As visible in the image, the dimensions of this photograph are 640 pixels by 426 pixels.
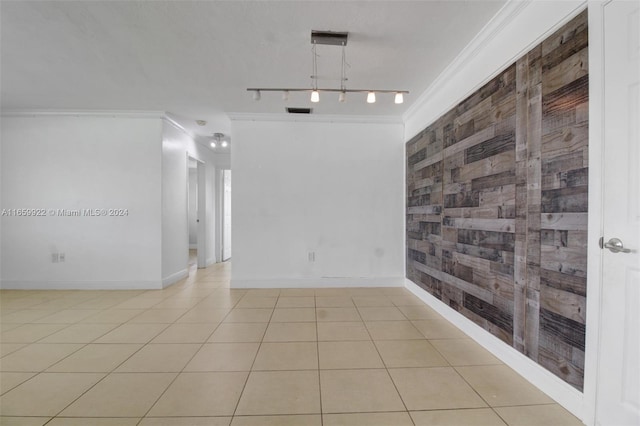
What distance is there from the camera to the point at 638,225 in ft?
3.96

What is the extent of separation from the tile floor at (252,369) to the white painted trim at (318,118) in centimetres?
282

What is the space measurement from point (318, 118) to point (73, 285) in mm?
4647

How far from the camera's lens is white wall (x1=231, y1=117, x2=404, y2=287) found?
A: 4.08m

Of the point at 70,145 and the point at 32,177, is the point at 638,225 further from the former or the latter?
the point at 32,177

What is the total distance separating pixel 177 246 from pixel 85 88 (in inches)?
102

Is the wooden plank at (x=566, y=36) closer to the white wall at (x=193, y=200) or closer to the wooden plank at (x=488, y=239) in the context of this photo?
the wooden plank at (x=488, y=239)

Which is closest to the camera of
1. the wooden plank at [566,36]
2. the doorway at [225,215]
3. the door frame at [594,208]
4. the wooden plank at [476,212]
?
the door frame at [594,208]

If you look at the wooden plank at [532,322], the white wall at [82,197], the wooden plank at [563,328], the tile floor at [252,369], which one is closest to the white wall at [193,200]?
the white wall at [82,197]

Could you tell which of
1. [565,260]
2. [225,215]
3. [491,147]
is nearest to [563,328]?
[565,260]

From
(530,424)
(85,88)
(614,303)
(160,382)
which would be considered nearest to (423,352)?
(530,424)

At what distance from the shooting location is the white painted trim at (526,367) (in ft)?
4.90

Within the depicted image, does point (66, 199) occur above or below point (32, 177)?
below

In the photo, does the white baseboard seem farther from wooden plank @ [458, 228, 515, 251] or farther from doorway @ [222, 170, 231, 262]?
doorway @ [222, 170, 231, 262]

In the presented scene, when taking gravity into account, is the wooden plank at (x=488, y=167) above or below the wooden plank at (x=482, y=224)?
above
